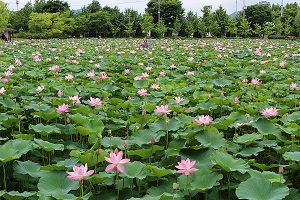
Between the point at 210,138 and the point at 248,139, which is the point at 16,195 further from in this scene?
the point at 248,139

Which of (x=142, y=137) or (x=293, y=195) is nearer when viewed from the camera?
(x=293, y=195)

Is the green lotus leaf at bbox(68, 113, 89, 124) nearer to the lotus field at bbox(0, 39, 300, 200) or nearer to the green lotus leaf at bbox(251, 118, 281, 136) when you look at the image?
the lotus field at bbox(0, 39, 300, 200)

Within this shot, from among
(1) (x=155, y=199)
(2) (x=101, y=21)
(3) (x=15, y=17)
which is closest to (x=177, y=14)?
(2) (x=101, y=21)

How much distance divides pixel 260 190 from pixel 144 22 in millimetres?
32605

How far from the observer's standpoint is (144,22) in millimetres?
33156

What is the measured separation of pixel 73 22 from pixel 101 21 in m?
3.31

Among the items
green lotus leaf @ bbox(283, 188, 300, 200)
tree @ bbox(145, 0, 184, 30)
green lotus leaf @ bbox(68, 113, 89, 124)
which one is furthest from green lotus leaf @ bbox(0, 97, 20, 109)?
tree @ bbox(145, 0, 184, 30)

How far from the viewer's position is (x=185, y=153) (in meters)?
1.98

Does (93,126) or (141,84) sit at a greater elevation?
(141,84)

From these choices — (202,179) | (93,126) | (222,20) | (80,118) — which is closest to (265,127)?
(202,179)

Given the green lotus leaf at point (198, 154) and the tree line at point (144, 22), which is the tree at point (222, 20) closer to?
the tree line at point (144, 22)

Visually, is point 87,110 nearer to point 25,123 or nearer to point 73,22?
point 25,123

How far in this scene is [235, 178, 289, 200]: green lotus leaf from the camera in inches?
59.2

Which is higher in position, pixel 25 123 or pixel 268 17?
pixel 268 17
